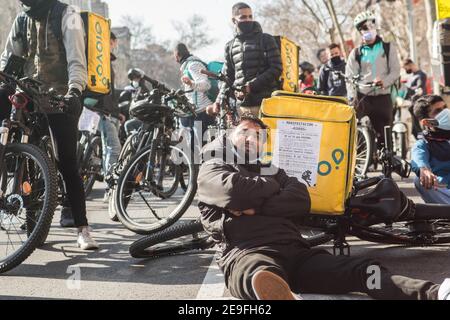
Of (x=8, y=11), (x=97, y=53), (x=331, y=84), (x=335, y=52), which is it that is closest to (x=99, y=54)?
(x=97, y=53)

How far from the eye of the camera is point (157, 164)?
17.0 ft

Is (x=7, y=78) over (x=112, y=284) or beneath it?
over

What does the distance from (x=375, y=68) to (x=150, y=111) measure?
3.33m

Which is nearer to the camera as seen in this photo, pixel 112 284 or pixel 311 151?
pixel 112 284

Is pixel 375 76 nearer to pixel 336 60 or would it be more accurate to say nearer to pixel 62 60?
pixel 336 60

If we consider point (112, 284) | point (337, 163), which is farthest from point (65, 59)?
point (337, 163)

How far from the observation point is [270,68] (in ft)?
21.2

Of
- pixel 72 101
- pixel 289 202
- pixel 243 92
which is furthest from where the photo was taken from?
pixel 243 92

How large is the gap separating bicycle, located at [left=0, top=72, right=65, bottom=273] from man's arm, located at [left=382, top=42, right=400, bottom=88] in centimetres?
417

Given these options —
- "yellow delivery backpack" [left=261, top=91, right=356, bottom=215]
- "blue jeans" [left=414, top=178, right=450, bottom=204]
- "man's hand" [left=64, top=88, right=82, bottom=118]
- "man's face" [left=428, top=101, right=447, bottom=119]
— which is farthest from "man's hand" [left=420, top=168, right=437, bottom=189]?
"man's hand" [left=64, top=88, right=82, bottom=118]

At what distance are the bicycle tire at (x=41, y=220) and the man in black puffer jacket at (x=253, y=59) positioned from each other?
97.1 inches
